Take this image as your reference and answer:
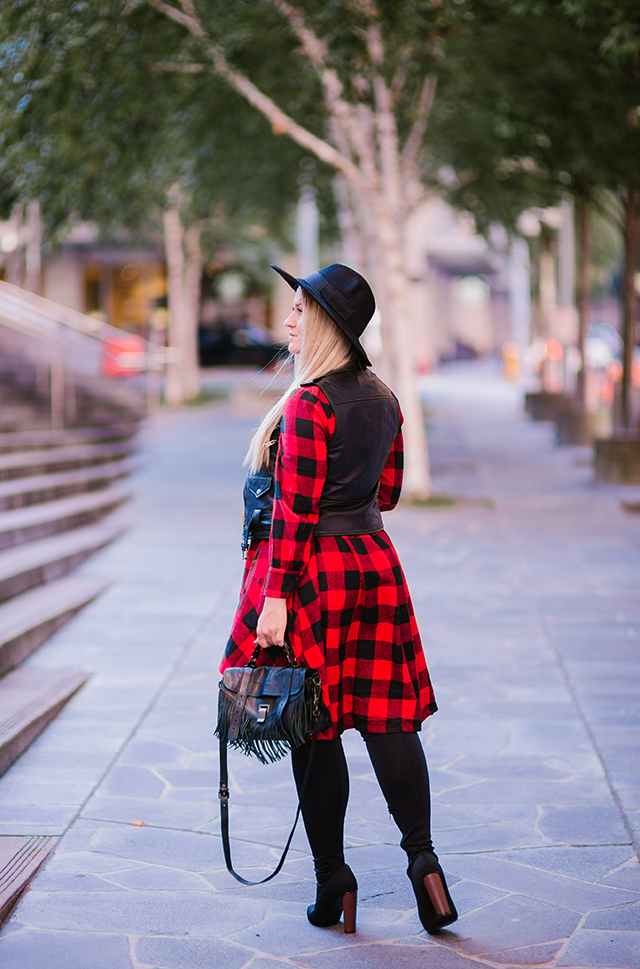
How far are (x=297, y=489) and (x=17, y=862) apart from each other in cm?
178

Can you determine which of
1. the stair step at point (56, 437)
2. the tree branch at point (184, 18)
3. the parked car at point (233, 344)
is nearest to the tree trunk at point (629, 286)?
the tree branch at point (184, 18)

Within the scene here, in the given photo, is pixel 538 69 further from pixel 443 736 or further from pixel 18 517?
pixel 443 736

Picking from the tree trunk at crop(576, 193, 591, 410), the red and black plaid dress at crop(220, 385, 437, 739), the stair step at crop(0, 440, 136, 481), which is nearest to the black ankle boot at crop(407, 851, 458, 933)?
the red and black plaid dress at crop(220, 385, 437, 739)

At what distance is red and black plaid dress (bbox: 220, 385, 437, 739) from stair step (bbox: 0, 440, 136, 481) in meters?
7.48

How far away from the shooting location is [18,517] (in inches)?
380

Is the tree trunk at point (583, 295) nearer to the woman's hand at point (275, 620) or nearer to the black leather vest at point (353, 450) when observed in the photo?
Answer: the black leather vest at point (353, 450)

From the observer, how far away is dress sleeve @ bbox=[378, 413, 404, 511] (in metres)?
3.91

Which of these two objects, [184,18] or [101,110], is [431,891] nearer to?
[184,18]

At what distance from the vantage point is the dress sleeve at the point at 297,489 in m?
3.46

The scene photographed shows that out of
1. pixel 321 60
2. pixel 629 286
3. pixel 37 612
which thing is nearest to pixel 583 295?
pixel 629 286

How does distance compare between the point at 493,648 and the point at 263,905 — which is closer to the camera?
the point at 263,905

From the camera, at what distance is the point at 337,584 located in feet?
11.6

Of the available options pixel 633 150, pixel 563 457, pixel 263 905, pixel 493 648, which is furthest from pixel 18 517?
pixel 563 457

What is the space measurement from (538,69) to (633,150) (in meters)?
1.54
